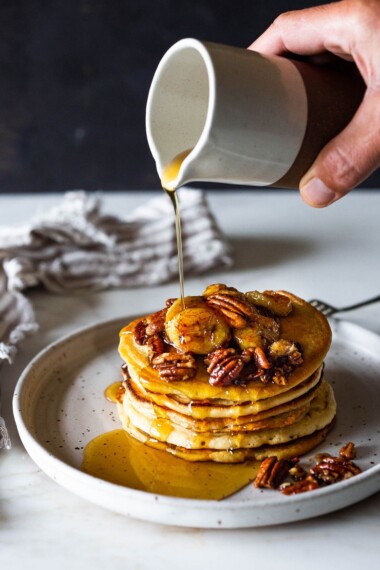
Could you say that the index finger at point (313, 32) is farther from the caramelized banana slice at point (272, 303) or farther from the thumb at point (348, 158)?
the caramelized banana slice at point (272, 303)

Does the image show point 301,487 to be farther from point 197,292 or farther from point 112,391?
point 197,292

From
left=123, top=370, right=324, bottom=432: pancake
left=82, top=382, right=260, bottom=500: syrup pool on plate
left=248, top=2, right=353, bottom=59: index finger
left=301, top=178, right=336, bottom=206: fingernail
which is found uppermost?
left=248, top=2, right=353, bottom=59: index finger

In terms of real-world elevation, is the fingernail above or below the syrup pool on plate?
above

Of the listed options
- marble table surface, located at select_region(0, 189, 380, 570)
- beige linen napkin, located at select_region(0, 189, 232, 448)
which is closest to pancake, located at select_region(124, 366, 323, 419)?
marble table surface, located at select_region(0, 189, 380, 570)

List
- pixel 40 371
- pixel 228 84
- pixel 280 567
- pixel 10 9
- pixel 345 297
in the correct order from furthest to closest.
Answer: pixel 10 9
pixel 345 297
pixel 40 371
pixel 228 84
pixel 280 567

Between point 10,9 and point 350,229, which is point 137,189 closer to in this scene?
point 10,9

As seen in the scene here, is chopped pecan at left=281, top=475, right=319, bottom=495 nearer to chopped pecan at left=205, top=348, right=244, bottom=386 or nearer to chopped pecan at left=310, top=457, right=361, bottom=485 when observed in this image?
chopped pecan at left=310, top=457, right=361, bottom=485

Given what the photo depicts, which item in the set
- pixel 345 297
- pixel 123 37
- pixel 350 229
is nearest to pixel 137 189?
pixel 123 37

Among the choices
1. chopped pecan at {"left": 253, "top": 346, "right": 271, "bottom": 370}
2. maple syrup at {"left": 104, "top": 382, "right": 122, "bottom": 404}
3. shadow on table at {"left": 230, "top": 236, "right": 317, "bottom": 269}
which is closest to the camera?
chopped pecan at {"left": 253, "top": 346, "right": 271, "bottom": 370}
